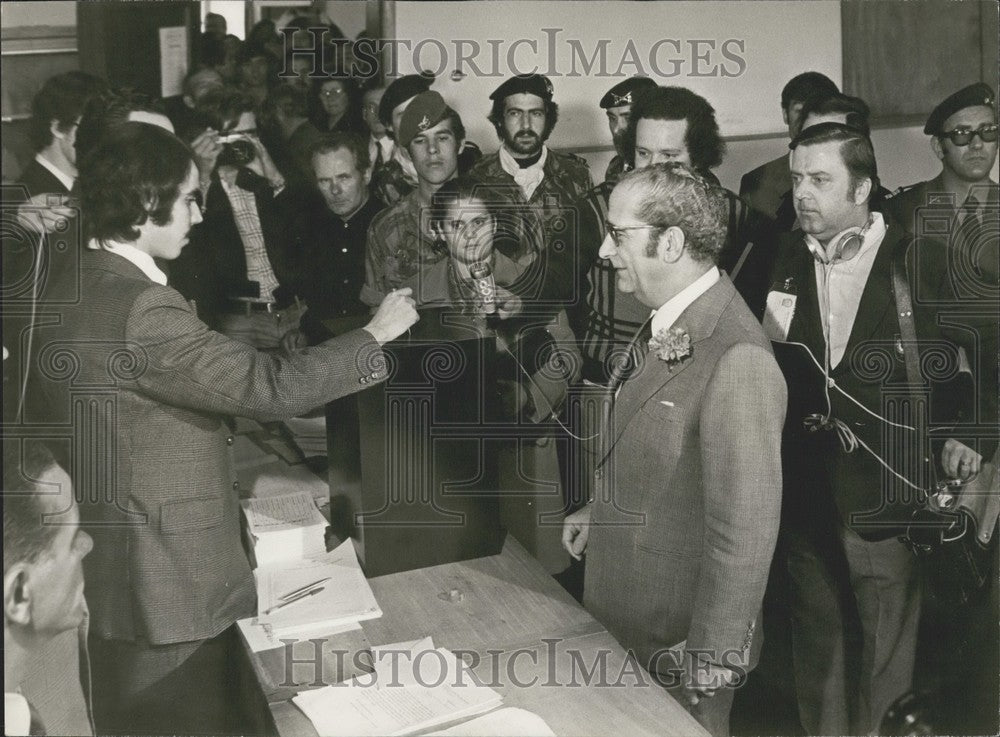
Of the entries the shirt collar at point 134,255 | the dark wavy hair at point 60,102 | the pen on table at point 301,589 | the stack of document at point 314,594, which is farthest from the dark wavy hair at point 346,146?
the pen on table at point 301,589

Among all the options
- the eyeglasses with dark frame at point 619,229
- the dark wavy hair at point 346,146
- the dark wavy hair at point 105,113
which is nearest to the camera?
the eyeglasses with dark frame at point 619,229

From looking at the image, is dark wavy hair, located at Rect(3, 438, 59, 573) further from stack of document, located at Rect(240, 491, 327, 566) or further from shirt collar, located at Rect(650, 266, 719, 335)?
shirt collar, located at Rect(650, 266, 719, 335)

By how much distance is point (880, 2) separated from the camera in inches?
97.0

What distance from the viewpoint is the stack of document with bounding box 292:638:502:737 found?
1.85m

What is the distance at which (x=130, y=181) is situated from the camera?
2381 mm

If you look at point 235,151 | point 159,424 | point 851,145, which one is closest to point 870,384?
point 851,145

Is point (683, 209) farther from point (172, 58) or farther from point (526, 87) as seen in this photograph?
point (172, 58)

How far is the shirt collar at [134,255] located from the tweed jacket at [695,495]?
1.26 m

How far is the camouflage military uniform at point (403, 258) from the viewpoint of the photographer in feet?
9.36

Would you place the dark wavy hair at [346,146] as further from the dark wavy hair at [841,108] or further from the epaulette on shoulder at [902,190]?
the epaulette on shoulder at [902,190]

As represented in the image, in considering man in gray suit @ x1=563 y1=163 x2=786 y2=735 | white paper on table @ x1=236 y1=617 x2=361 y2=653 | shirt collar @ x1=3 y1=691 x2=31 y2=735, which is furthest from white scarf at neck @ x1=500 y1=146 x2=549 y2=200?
shirt collar @ x1=3 y1=691 x2=31 y2=735

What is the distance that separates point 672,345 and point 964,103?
104 centimetres

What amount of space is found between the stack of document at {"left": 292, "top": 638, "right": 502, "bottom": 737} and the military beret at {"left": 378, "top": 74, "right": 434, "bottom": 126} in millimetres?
1693

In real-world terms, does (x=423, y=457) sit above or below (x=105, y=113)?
below
